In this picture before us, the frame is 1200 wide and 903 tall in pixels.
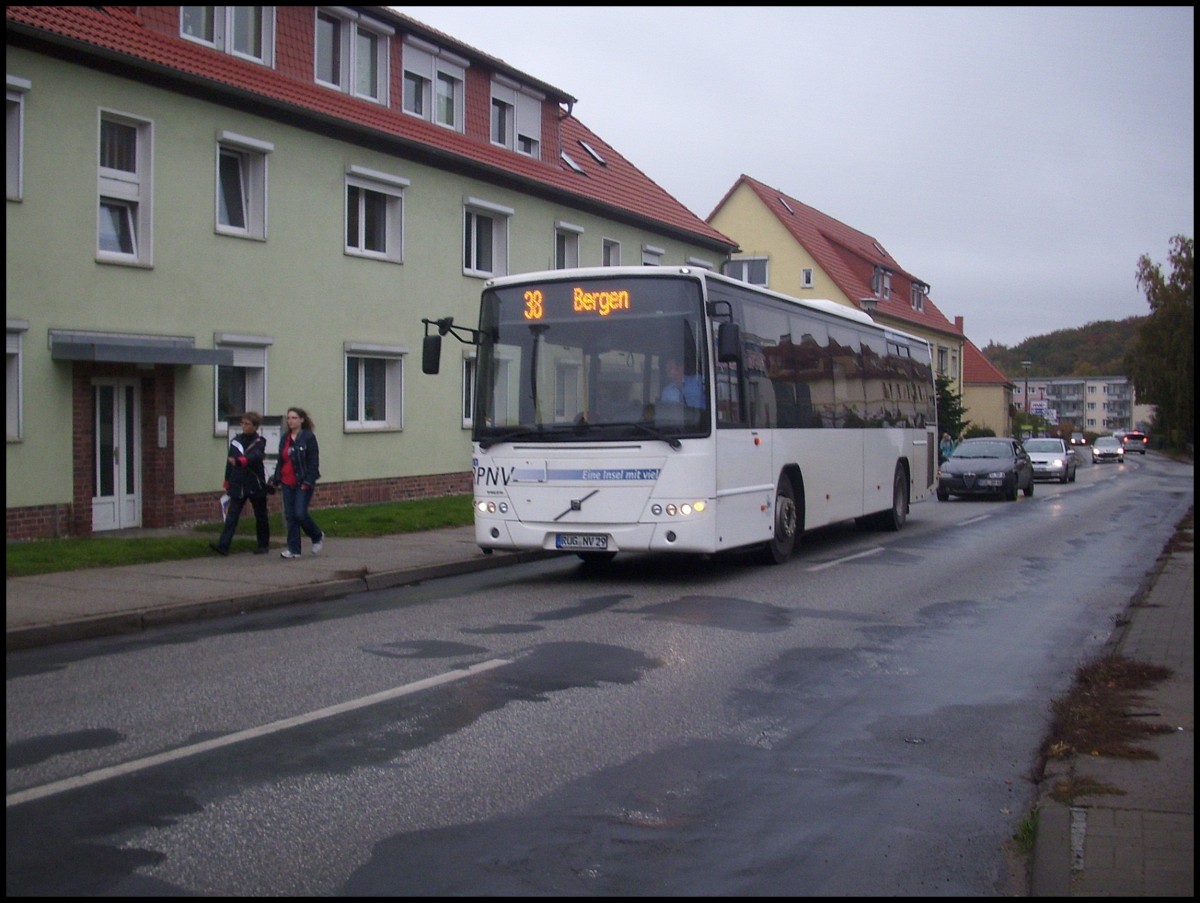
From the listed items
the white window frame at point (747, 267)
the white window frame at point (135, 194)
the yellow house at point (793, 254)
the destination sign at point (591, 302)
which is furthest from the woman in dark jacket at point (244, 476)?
the white window frame at point (747, 267)

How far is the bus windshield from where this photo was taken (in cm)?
1250

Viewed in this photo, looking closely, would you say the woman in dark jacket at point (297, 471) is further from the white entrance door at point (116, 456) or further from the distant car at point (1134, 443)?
the distant car at point (1134, 443)

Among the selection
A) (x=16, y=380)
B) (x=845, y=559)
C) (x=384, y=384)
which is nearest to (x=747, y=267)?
(x=384, y=384)

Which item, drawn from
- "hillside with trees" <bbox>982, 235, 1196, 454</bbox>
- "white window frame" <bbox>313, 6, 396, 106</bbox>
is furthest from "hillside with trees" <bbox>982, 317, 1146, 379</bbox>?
"white window frame" <bbox>313, 6, 396, 106</bbox>

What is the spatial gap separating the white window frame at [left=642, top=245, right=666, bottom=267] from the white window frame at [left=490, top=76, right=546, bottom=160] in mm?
4935

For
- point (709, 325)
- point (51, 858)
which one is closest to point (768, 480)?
point (709, 325)

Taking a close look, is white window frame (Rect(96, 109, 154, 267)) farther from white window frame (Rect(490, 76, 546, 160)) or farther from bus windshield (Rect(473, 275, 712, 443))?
white window frame (Rect(490, 76, 546, 160))

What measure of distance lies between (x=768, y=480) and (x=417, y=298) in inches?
484

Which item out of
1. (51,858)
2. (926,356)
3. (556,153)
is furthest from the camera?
(556,153)

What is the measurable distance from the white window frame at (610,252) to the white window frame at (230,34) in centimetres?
1197

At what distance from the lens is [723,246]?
37500 mm

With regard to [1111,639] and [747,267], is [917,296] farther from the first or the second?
[1111,639]

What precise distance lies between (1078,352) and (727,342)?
89828mm

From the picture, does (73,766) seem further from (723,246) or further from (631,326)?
(723,246)
